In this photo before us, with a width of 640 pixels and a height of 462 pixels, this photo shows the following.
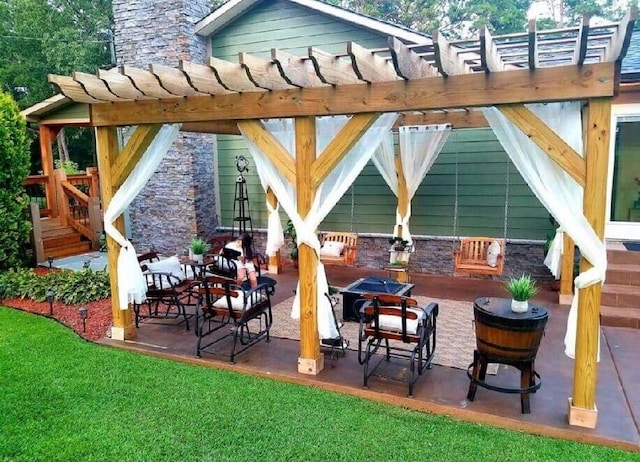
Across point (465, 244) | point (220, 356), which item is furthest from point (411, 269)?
point (220, 356)

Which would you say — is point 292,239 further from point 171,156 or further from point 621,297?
point 621,297

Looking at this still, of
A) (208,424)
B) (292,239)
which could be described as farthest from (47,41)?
(208,424)

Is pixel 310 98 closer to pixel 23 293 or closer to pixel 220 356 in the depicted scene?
pixel 220 356

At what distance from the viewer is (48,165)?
10867 millimetres

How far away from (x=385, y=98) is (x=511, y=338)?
222cm

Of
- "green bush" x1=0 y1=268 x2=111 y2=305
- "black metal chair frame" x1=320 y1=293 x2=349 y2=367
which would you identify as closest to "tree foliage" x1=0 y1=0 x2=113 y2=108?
"green bush" x1=0 y1=268 x2=111 y2=305

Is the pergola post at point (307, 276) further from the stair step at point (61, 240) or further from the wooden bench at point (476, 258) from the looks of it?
the stair step at point (61, 240)

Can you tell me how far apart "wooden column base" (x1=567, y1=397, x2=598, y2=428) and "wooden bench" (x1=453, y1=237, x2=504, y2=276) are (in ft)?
11.4

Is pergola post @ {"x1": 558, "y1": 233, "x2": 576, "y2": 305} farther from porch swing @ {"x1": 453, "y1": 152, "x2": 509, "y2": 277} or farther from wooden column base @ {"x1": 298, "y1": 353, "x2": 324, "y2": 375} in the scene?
wooden column base @ {"x1": 298, "y1": 353, "x2": 324, "y2": 375}

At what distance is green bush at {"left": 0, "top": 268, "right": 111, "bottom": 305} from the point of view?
7.19 m

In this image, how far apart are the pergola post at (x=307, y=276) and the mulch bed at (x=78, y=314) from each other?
277 cm

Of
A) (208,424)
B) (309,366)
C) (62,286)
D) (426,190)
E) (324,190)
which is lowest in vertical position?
(208,424)

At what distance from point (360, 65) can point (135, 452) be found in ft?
11.0

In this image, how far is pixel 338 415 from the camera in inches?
155
